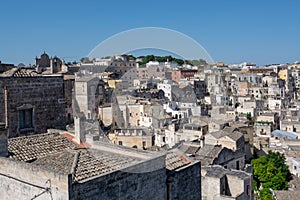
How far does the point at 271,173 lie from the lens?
880 inches

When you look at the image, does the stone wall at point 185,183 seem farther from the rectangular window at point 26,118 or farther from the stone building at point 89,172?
the rectangular window at point 26,118

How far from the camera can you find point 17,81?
28.7 ft

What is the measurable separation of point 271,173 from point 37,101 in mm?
17028

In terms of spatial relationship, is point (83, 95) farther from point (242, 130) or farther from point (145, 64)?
point (145, 64)

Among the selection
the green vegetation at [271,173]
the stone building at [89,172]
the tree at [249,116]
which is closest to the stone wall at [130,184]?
the stone building at [89,172]

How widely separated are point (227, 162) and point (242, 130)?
21.0 feet

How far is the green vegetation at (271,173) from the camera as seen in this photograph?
71.7 ft

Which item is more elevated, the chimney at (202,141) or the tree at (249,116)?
the tree at (249,116)

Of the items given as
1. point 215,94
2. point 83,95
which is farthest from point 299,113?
point 83,95

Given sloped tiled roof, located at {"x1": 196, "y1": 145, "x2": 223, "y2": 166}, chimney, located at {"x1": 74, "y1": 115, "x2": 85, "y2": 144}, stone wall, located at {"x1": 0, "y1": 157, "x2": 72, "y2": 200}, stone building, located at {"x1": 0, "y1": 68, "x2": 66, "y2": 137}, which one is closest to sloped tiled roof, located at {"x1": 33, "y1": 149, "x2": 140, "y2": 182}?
stone wall, located at {"x1": 0, "y1": 157, "x2": 72, "y2": 200}

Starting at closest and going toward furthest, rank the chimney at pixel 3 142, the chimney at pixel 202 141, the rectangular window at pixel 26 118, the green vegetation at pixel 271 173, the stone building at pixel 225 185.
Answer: the chimney at pixel 3 142 < the rectangular window at pixel 26 118 < the stone building at pixel 225 185 < the chimney at pixel 202 141 < the green vegetation at pixel 271 173

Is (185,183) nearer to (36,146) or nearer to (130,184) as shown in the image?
(130,184)

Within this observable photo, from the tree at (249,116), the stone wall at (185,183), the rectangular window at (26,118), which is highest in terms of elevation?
the rectangular window at (26,118)

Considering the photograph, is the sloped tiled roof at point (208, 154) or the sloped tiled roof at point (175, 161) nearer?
the sloped tiled roof at point (175, 161)
